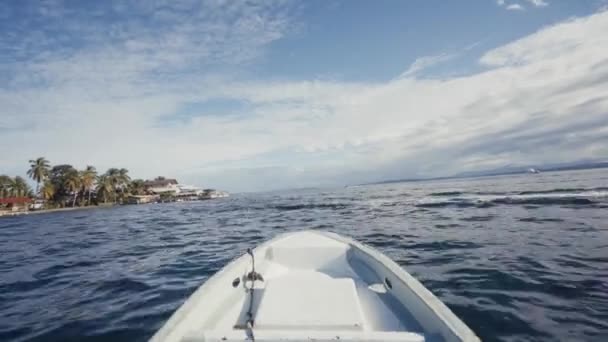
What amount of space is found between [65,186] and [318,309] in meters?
83.3

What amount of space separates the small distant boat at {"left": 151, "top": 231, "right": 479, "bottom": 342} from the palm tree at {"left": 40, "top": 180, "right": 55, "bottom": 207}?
80.1m

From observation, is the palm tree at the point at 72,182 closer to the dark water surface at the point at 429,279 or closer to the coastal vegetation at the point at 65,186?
the coastal vegetation at the point at 65,186

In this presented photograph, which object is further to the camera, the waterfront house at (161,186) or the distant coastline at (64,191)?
the waterfront house at (161,186)

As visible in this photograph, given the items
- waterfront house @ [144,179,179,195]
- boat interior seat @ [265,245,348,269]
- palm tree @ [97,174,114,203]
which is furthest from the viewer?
waterfront house @ [144,179,179,195]

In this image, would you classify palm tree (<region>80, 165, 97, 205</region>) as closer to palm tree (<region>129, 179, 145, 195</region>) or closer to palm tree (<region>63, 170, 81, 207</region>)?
palm tree (<region>63, 170, 81, 207</region>)

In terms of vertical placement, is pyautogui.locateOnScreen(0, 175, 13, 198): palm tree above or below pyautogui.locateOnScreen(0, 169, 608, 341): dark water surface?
above

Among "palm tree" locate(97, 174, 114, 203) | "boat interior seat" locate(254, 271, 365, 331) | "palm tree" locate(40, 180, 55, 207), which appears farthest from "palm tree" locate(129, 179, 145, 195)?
"boat interior seat" locate(254, 271, 365, 331)

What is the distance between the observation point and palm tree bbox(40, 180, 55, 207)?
2509 inches

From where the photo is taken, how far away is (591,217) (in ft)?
34.1

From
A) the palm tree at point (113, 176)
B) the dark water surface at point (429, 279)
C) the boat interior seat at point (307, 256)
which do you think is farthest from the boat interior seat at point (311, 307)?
the palm tree at point (113, 176)

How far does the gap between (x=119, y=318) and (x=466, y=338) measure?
446 centimetres

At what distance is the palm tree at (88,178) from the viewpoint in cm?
6856

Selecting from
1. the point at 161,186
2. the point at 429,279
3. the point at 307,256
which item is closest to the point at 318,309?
the point at 307,256

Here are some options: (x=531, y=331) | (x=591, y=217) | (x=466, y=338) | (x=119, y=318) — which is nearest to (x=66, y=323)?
(x=119, y=318)
